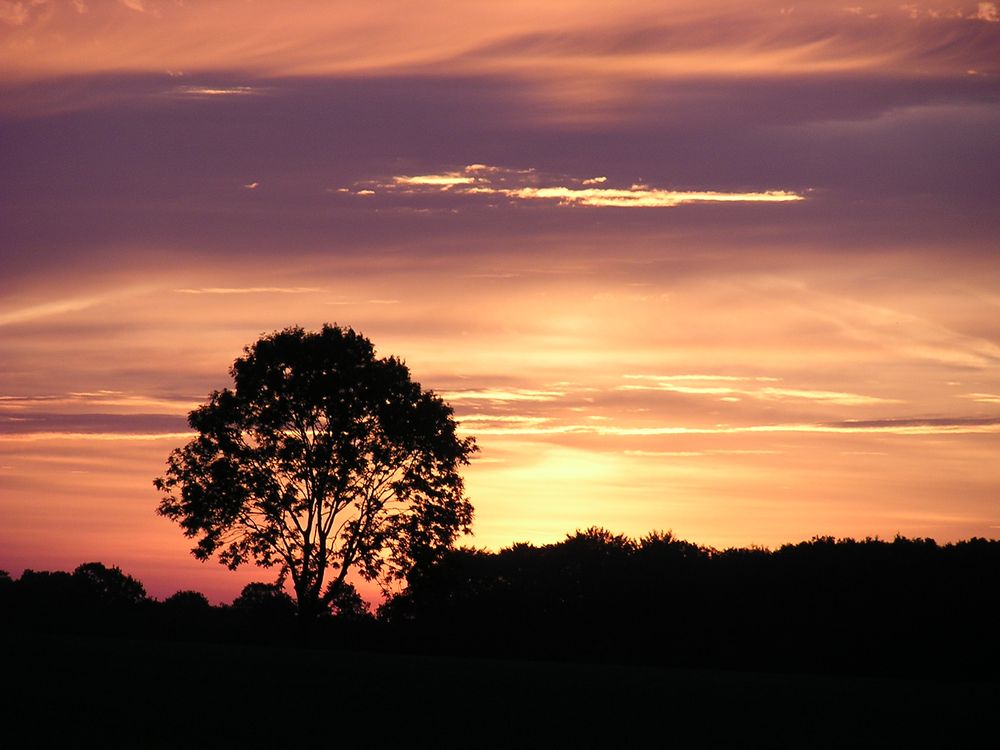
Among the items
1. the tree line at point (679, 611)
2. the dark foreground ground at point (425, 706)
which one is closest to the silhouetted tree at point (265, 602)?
the tree line at point (679, 611)

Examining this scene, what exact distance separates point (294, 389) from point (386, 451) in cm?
646

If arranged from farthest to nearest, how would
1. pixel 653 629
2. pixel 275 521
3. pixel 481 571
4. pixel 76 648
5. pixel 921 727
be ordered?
pixel 481 571, pixel 653 629, pixel 275 521, pixel 76 648, pixel 921 727

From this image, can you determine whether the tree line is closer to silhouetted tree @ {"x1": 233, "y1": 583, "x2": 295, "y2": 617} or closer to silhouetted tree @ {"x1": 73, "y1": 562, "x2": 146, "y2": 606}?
silhouetted tree @ {"x1": 233, "y1": 583, "x2": 295, "y2": 617}

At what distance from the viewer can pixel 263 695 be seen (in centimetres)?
3672

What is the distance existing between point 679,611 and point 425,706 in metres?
46.7

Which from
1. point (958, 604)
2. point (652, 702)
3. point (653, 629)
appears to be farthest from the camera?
point (653, 629)

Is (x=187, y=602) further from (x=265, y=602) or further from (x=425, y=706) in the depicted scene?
(x=425, y=706)

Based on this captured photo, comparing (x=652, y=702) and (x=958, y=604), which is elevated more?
(x=958, y=604)

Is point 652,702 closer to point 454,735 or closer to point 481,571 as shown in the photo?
point 454,735

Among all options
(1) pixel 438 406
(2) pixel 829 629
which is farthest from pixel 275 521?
(2) pixel 829 629

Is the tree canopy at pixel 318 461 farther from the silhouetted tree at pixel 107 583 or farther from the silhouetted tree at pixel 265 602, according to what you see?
the silhouetted tree at pixel 107 583

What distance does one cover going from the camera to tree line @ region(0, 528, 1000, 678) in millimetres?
69250

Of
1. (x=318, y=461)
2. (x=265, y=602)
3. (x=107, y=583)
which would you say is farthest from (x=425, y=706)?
(x=107, y=583)

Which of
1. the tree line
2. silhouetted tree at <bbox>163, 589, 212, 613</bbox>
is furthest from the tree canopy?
silhouetted tree at <bbox>163, 589, 212, 613</bbox>
